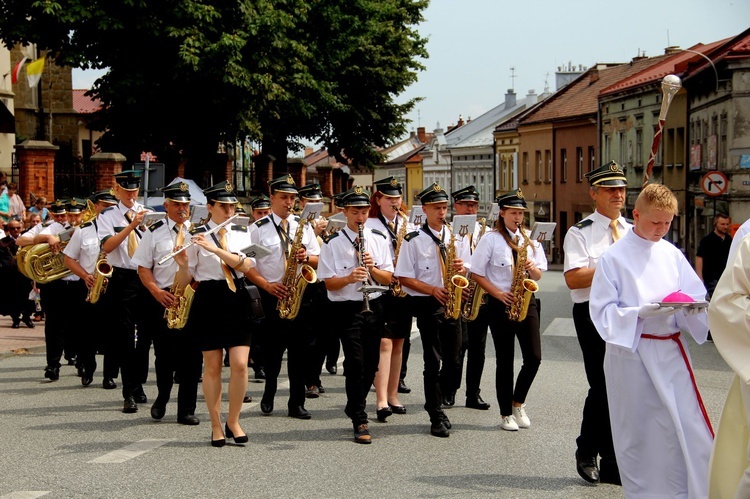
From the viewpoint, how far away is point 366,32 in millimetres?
41281

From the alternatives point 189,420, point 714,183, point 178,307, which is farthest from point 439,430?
point 714,183

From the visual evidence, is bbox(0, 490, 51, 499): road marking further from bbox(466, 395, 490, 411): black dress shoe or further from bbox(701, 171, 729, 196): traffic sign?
bbox(701, 171, 729, 196): traffic sign

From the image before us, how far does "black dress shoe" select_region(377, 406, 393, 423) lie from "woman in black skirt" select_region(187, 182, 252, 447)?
1.46 meters

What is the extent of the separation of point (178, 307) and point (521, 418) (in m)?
3.09

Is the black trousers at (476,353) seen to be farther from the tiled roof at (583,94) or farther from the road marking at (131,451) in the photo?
the tiled roof at (583,94)

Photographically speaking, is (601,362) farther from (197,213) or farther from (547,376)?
(547,376)

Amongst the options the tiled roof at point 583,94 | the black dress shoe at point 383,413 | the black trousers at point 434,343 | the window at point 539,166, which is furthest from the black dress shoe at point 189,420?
the window at point 539,166

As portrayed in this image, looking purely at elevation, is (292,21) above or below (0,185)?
above

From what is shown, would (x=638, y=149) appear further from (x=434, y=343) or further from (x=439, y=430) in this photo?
(x=439, y=430)

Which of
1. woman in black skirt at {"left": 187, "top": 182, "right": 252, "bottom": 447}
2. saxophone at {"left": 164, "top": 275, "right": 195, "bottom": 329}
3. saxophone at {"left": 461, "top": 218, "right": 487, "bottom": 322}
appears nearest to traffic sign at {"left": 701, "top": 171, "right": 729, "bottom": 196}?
saxophone at {"left": 461, "top": 218, "right": 487, "bottom": 322}

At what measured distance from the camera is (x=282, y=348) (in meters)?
12.1

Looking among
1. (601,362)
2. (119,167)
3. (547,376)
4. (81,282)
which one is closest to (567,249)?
(601,362)

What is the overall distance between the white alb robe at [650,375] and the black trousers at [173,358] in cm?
411

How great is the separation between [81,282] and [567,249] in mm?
6957
